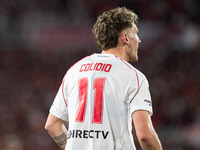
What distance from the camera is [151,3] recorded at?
52.0 ft

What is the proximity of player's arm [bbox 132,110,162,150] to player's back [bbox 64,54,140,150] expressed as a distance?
116 millimetres

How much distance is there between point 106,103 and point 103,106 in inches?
1.1

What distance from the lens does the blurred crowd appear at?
11.1 metres

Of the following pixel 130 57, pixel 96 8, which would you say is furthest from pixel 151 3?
pixel 130 57

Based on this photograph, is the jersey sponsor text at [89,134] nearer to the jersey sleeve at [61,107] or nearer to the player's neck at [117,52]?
the jersey sleeve at [61,107]

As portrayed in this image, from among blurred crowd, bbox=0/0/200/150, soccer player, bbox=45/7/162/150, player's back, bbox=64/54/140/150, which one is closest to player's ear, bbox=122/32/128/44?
soccer player, bbox=45/7/162/150

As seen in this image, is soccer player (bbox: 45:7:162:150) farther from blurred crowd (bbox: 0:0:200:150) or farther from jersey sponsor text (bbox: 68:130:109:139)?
blurred crowd (bbox: 0:0:200:150)

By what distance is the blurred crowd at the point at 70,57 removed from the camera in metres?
11.1

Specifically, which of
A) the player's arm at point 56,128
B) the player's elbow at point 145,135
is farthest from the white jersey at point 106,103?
the player's arm at point 56,128

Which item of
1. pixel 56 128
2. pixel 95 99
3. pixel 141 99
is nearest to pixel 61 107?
pixel 56 128

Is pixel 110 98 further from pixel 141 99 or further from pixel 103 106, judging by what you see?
pixel 141 99

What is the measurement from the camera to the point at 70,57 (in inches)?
573

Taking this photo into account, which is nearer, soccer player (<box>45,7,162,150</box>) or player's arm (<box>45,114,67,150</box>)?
soccer player (<box>45,7,162,150</box>)

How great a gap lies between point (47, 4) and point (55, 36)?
1877 millimetres
